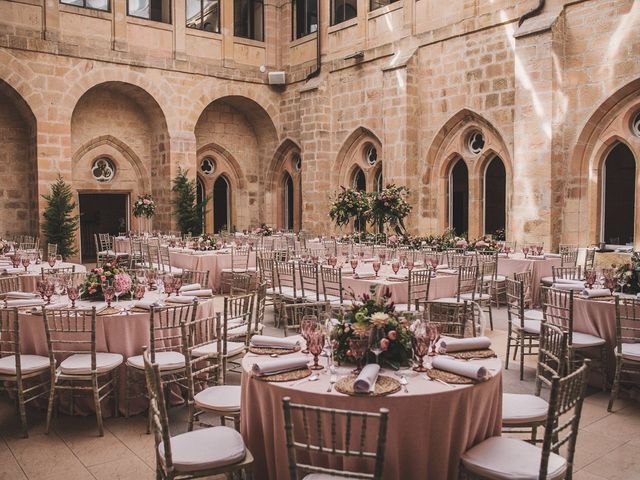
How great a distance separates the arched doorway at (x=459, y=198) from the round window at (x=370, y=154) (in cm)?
239

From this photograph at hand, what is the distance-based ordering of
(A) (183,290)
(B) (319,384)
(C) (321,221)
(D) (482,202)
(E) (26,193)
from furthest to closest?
1. (C) (321,221)
2. (E) (26,193)
3. (D) (482,202)
4. (A) (183,290)
5. (B) (319,384)

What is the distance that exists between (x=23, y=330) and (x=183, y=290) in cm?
148

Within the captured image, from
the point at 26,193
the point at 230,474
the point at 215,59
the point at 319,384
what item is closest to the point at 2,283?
the point at 230,474

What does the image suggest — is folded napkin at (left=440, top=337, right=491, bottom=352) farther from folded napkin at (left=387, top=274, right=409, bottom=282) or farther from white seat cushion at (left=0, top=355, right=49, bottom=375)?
folded napkin at (left=387, top=274, right=409, bottom=282)

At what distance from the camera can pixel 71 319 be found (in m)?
4.98

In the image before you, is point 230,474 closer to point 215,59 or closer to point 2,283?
point 2,283

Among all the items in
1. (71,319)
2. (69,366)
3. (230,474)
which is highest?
(71,319)

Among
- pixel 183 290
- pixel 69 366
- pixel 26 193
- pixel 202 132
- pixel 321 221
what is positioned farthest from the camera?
pixel 202 132

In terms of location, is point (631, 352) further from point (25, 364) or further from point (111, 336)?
point (25, 364)

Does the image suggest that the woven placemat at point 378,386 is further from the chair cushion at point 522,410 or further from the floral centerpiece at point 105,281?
the floral centerpiece at point 105,281

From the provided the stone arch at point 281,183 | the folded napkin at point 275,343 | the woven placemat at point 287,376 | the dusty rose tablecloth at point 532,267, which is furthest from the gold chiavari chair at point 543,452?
the stone arch at point 281,183

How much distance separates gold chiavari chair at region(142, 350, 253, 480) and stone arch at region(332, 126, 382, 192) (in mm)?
12731

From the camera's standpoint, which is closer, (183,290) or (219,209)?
(183,290)

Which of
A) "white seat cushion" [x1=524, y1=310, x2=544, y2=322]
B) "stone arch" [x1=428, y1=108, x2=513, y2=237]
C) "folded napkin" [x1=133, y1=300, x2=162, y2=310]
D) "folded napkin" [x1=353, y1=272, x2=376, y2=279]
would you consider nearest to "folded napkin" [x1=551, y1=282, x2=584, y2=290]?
"white seat cushion" [x1=524, y1=310, x2=544, y2=322]
